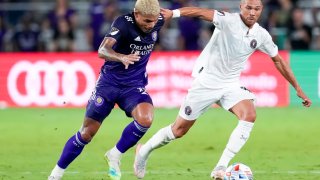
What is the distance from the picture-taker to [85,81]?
61.0ft

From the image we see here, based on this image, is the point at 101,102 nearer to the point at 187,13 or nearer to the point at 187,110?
the point at 187,110

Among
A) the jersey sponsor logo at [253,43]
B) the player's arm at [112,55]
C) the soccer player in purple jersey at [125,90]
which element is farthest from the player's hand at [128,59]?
the jersey sponsor logo at [253,43]

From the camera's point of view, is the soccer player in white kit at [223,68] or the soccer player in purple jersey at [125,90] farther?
the soccer player in white kit at [223,68]

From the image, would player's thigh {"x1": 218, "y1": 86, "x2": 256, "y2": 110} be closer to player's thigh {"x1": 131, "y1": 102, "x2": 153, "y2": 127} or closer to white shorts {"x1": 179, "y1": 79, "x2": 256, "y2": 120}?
white shorts {"x1": 179, "y1": 79, "x2": 256, "y2": 120}

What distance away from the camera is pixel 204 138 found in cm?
1439

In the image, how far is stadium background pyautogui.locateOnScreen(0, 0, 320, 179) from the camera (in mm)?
12227

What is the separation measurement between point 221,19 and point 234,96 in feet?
2.80

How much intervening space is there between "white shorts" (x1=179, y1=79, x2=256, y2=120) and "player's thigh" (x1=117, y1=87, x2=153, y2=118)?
687mm

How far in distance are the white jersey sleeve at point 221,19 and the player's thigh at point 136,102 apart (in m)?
1.13

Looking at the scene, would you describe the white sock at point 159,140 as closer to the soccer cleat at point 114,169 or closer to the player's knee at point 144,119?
the soccer cleat at point 114,169

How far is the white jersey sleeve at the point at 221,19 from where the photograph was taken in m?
9.97

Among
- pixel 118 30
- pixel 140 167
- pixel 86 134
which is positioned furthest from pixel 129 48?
pixel 140 167

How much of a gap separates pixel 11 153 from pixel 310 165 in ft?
13.7

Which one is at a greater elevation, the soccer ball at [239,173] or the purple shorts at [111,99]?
the purple shorts at [111,99]
